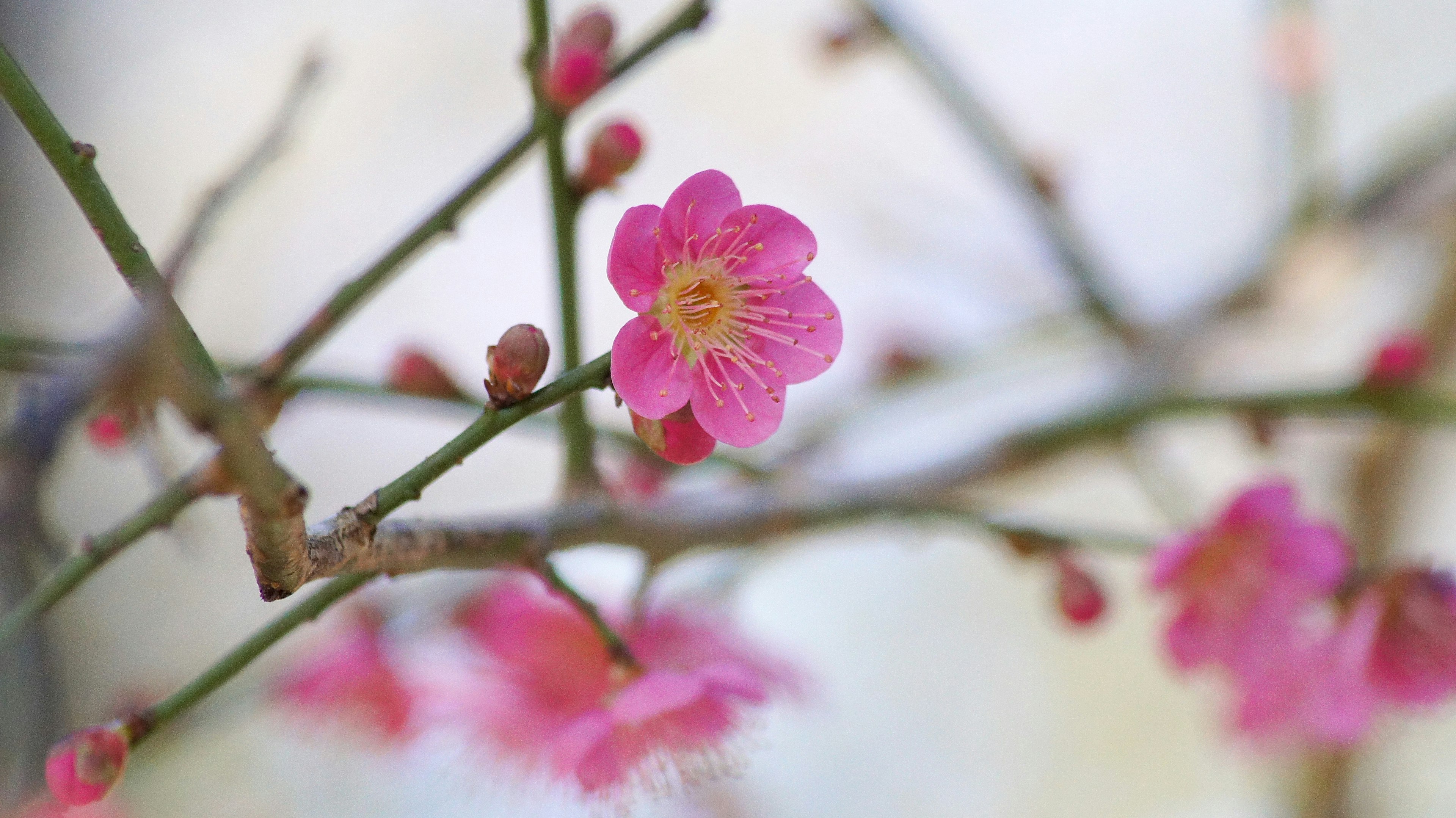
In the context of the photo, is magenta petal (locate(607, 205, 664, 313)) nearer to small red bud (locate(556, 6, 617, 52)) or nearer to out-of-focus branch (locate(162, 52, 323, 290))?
small red bud (locate(556, 6, 617, 52))

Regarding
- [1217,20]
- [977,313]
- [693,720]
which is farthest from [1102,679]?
[693,720]

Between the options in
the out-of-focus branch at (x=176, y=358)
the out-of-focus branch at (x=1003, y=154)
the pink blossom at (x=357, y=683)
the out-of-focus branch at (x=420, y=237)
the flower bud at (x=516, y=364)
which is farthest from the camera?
the out-of-focus branch at (x=1003, y=154)

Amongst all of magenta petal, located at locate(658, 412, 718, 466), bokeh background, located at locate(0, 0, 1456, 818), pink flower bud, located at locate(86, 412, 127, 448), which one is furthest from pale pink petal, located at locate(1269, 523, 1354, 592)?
bokeh background, located at locate(0, 0, 1456, 818)

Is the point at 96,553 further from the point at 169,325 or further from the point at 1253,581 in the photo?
the point at 1253,581

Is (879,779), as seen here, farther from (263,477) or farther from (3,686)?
(263,477)

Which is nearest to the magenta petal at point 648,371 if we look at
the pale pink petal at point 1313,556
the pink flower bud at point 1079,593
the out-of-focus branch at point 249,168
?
the out-of-focus branch at point 249,168

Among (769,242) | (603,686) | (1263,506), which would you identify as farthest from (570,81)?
(1263,506)

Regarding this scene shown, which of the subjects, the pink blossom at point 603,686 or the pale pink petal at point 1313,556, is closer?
the pink blossom at point 603,686

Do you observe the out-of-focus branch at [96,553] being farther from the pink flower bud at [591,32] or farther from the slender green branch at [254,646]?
the pink flower bud at [591,32]
